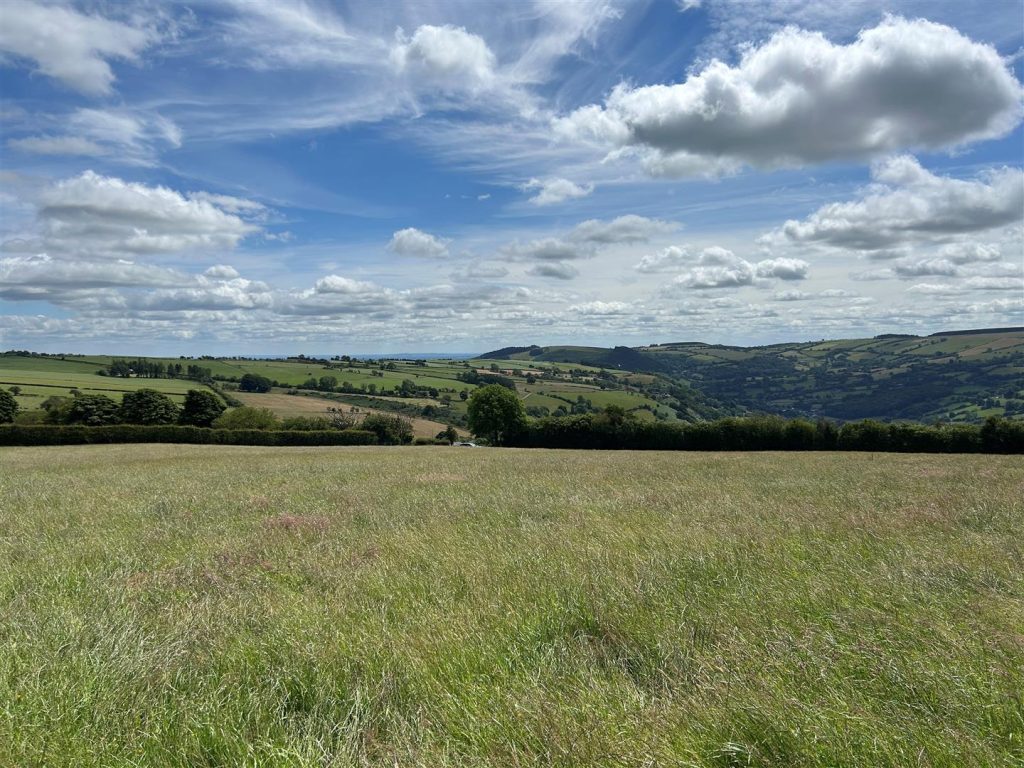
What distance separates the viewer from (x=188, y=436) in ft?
183

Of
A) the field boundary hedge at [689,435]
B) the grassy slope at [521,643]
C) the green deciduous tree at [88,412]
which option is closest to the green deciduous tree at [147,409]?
the green deciduous tree at [88,412]

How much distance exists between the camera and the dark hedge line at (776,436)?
4301cm

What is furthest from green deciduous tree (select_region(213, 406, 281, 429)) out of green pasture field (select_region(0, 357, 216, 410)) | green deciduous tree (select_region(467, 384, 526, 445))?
green pasture field (select_region(0, 357, 216, 410))

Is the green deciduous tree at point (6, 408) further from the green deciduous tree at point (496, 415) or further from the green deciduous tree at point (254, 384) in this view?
the green deciduous tree at point (254, 384)

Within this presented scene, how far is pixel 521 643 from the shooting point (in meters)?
4.73

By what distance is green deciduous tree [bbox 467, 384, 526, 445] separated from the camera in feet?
249

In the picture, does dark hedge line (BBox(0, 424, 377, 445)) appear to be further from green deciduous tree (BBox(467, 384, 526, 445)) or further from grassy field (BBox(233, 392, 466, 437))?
grassy field (BBox(233, 392, 466, 437))

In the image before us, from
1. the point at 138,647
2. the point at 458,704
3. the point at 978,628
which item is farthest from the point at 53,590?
the point at 978,628

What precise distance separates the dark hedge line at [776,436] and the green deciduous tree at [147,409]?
47.9m

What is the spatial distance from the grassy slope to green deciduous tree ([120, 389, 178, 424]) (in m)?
71.4

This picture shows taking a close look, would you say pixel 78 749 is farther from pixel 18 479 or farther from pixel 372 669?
pixel 18 479

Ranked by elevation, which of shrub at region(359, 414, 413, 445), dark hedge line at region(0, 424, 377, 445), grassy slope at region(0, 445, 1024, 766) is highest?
grassy slope at region(0, 445, 1024, 766)

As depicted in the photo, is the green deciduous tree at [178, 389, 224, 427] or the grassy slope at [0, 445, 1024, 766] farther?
the green deciduous tree at [178, 389, 224, 427]

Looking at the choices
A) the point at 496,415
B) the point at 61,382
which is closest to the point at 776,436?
the point at 496,415
